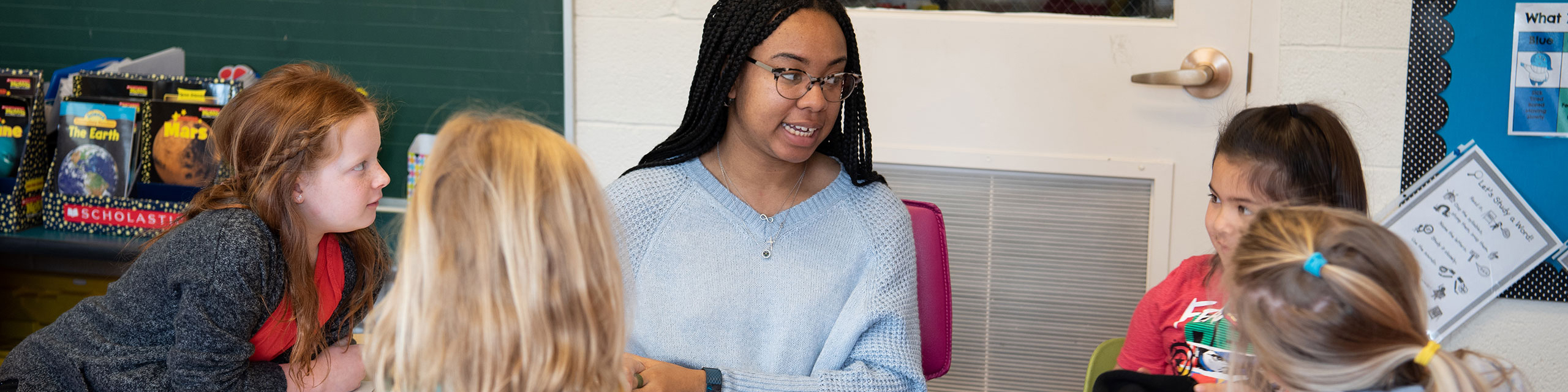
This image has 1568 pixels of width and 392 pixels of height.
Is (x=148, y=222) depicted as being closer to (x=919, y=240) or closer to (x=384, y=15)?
(x=384, y=15)

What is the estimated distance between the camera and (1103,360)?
62.6 inches

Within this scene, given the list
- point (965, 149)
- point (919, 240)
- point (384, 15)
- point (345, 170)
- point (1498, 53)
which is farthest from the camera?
point (384, 15)

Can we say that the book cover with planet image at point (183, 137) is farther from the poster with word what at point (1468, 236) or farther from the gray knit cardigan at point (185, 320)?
the poster with word what at point (1468, 236)

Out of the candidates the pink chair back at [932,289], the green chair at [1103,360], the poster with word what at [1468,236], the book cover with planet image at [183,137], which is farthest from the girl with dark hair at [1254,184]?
the book cover with planet image at [183,137]

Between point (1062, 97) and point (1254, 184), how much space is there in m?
0.71

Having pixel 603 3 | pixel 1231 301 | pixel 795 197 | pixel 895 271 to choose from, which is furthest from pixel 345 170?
pixel 1231 301

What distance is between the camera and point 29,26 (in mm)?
2389

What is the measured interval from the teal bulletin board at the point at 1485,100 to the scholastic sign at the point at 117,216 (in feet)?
7.96

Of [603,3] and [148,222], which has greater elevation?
[603,3]

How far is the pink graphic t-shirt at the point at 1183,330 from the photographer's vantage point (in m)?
1.41

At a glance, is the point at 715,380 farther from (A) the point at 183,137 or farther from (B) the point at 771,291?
(A) the point at 183,137

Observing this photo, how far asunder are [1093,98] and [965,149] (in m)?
0.26

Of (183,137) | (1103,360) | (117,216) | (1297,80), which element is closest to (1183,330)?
(1103,360)

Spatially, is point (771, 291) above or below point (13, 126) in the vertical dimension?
below
